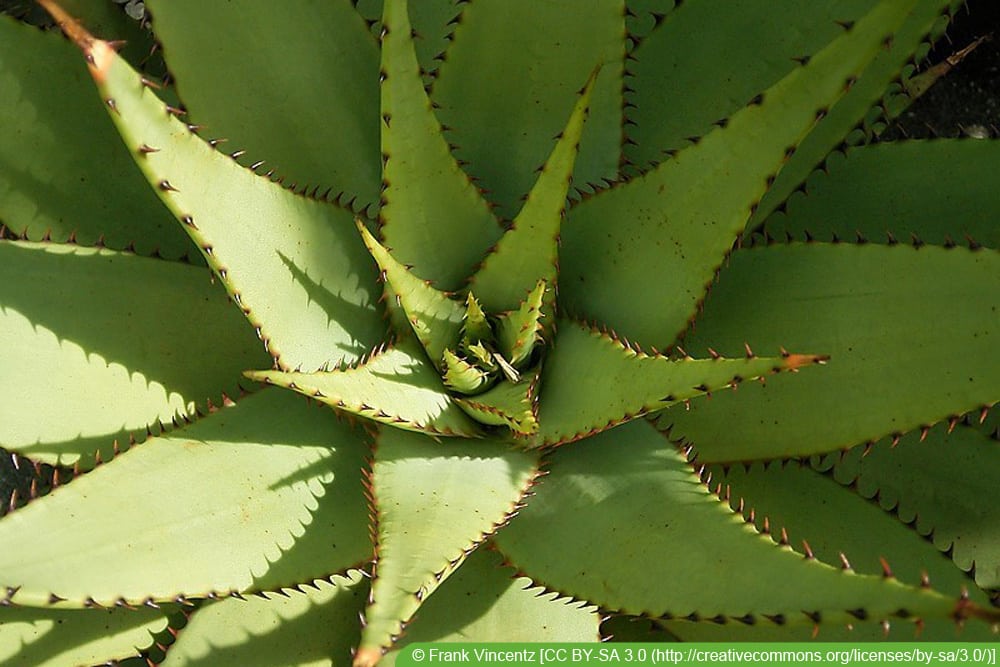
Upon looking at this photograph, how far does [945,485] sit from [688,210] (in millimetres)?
472

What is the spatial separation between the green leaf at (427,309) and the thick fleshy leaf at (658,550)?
15cm

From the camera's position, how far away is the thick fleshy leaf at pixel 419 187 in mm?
773

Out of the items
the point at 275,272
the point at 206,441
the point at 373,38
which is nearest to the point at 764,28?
the point at 373,38

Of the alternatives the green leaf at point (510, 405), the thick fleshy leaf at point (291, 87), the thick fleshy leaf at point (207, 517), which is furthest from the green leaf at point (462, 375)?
the thick fleshy leaf at point (291, 87)

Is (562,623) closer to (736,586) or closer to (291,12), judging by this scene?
(736,586)

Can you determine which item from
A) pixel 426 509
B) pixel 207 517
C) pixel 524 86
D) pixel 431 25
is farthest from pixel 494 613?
pixel 431 25

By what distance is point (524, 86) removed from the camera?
95 centimetres

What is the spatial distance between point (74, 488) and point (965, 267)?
799mm

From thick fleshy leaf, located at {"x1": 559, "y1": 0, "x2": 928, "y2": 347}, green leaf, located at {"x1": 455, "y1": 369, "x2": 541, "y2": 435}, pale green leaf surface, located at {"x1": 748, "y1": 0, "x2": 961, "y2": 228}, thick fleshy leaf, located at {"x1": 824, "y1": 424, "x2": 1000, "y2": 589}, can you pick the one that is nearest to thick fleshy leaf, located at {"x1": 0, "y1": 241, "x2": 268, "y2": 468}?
green leaf, located at {"x1": 455, "y1": 369, "x2": 541, "y2": 435}

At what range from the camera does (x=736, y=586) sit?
719 mm

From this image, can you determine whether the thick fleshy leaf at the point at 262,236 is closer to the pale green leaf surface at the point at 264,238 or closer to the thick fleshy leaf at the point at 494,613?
the pale green leaf surface at the point at 264,238

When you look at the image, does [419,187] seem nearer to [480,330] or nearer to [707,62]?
[480,330]

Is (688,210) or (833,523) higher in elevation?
(688,210)

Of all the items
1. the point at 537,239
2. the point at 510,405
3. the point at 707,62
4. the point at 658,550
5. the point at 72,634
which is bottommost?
the point at 72,634
